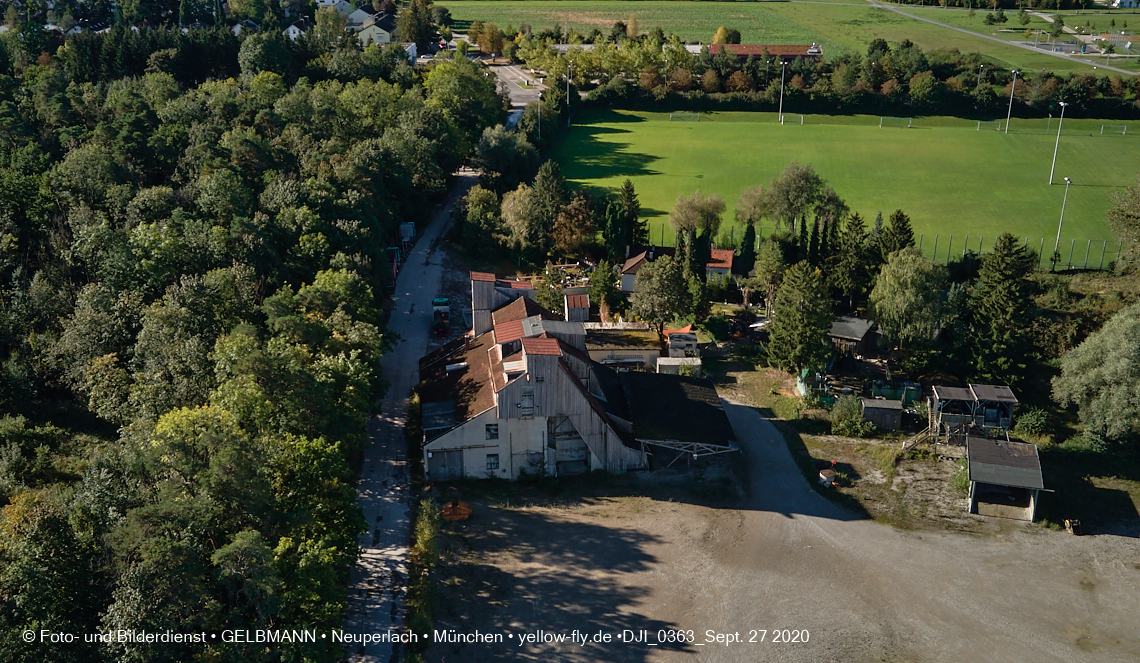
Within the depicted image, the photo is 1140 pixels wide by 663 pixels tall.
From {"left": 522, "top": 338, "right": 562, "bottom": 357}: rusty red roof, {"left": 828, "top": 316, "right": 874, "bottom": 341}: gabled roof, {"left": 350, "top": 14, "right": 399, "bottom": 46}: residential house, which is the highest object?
{"left": 350, "top": 14, "right": 399, "bottom": 46}: residential house

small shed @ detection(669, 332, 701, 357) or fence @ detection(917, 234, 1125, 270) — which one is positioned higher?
fence @ detection(917, 234, 1125, 270)

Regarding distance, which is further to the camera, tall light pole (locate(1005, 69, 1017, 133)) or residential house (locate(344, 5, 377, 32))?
residential house (locate(344, 5, 377, 32))

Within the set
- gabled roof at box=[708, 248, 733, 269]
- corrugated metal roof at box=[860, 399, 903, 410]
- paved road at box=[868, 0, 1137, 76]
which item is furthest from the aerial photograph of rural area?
paved road at box=[868, 0, 1137, 76]

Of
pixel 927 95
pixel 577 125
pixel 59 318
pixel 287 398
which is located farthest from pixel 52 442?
pixel 927 95

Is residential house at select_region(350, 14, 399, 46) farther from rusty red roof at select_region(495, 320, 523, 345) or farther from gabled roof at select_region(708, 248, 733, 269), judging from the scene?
rusty red roof at select_region(495, 320, 523, 345)

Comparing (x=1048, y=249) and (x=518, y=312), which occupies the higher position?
(x=518, y=312)

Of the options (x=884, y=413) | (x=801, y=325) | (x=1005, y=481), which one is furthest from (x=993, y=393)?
(x=801, y=325)

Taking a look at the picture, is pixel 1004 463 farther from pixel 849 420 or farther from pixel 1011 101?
pixel 1011 101

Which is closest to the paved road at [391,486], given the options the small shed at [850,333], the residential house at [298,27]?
the small shed at [850,333]
